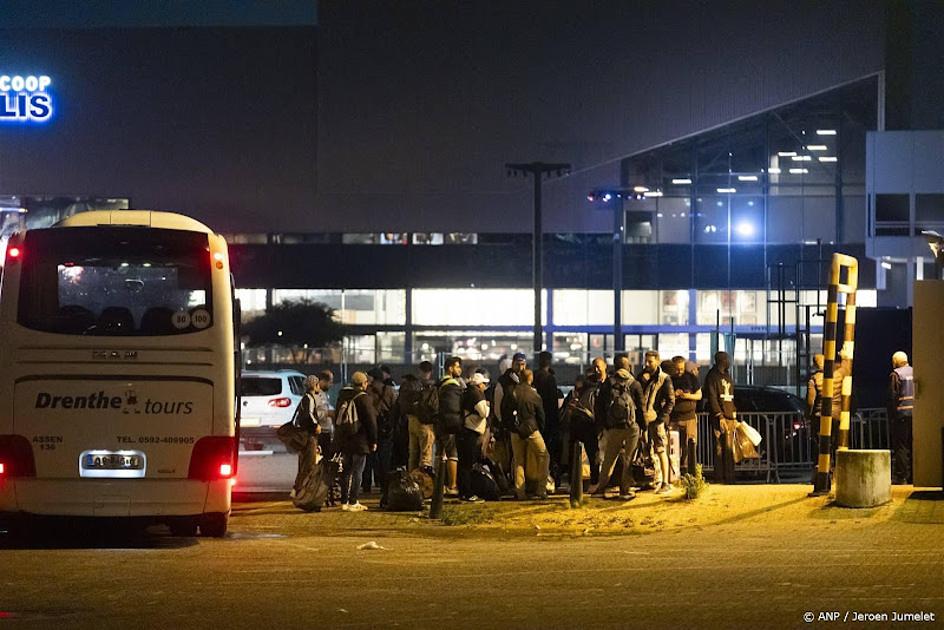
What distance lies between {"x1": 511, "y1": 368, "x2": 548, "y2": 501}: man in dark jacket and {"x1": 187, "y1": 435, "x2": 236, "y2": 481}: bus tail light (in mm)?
5367

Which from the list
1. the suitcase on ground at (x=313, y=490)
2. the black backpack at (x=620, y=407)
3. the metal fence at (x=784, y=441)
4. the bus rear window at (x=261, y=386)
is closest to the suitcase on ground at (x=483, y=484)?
the black backpack at (x=620, y=407)

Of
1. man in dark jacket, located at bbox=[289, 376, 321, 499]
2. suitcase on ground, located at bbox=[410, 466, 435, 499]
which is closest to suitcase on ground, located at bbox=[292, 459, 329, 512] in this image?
man in dark jacket, located at bbox=[289, 376, 321, 499]

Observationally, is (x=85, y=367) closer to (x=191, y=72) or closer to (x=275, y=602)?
(x=275, y=602)

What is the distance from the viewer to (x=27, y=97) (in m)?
58.6

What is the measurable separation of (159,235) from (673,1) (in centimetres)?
4456

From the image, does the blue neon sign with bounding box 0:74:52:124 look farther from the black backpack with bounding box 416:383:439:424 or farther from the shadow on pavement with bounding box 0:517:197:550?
the shadow on pavement with bounding box 0:517:197:550

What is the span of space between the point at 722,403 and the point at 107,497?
8647mm

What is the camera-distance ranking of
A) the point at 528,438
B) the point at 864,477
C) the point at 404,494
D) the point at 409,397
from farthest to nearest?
the point at 409,397
the point at 528,438
the point at 404,494
the point at 864,477

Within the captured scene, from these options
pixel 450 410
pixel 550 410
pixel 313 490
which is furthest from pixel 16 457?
pixel 550 410

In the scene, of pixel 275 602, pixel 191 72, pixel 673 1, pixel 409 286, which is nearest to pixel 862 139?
pixel 673 1

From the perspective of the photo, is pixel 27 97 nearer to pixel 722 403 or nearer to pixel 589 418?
pixel 589 418

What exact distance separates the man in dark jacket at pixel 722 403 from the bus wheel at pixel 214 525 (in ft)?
23.3

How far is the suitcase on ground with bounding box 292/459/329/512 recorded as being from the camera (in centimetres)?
1855

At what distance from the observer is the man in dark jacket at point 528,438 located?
751 inches
